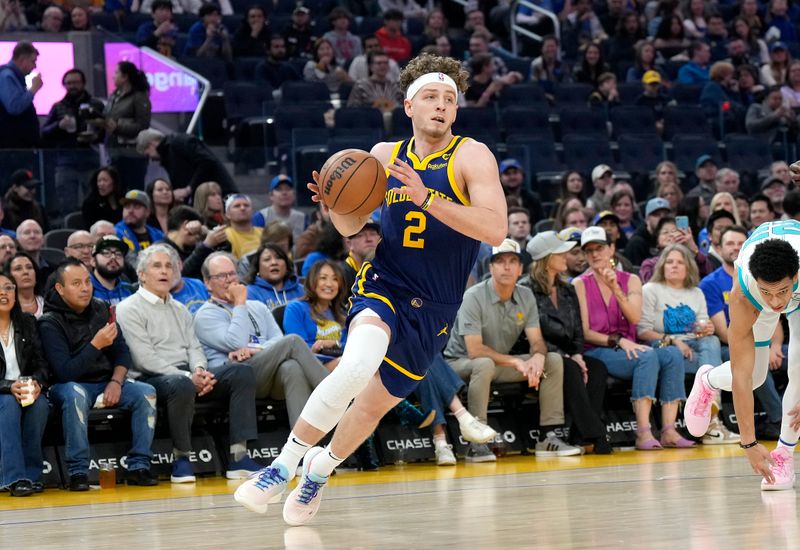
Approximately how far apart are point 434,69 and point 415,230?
80 centimetres

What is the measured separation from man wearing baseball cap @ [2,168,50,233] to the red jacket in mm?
6881

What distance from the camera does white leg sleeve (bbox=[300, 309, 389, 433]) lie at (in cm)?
541

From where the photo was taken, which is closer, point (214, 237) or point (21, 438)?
point (21, 438)

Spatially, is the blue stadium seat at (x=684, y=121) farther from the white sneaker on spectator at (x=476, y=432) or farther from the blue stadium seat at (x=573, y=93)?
the white sneaker on spectator at (x=476, y=432)

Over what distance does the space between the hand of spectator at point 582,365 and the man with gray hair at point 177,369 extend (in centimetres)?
255

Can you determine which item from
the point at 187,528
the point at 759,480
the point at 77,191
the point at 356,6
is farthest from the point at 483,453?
the point at 356,6

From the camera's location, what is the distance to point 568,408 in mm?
9547

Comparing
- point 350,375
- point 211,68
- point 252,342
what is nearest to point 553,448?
point 252,342

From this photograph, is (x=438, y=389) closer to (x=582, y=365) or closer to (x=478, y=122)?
(x=582, y=365)

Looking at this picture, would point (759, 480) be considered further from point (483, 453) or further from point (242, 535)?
point (242, 535)

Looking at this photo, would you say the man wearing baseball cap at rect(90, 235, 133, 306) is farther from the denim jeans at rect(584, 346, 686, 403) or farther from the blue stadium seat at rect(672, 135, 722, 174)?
the blue stadium seat at rect(672, 135, 722, 174)

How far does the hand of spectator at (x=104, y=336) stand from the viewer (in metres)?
8.15

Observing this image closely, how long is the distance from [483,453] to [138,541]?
4.06 meters

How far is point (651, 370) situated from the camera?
382 inches
